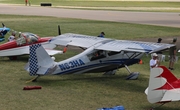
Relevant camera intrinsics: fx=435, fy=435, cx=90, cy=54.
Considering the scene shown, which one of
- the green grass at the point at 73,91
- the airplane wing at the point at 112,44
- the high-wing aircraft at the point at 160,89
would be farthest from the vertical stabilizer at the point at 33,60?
the high-wing aircraft at the point at 160,89

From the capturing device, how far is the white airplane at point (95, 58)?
19.0 meters

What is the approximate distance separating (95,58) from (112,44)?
3.40ft

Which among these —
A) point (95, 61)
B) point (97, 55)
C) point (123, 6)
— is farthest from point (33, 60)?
point (123, 6)

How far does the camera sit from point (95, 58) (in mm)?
20500

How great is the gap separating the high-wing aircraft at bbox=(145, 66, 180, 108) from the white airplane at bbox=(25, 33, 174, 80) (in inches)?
151

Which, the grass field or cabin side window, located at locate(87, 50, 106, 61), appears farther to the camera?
the grass field

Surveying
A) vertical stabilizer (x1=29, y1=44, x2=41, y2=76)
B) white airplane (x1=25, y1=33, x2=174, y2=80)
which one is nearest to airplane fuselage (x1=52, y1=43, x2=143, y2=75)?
white airplane (x1=25, y1=33, x2=174, y2=80)

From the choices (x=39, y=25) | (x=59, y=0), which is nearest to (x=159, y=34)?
(x=39, y=25)

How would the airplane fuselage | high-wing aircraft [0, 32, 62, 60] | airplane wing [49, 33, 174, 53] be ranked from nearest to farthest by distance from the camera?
airplane wing [49, 33, 174, 53]
the airplane fuselage
high-wing aircraft [0, 32, 62, 60]

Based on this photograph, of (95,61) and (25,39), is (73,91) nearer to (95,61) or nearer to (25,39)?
(95,61)

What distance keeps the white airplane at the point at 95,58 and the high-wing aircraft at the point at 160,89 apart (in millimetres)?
3843

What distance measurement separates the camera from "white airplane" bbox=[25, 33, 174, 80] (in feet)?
62.4

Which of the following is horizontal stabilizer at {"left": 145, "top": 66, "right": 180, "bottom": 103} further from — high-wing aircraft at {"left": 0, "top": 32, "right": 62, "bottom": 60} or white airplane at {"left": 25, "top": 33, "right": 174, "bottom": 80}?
high-wing aircraft at {"left": 0, "top": 32, "right": 62, "bottom": 60}

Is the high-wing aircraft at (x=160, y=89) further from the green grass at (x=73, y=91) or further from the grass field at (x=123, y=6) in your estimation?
the grass field at (x=123, y=6)
